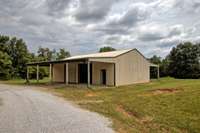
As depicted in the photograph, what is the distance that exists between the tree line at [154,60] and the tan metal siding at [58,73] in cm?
1240

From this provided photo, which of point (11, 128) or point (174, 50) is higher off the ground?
point (174, 50)

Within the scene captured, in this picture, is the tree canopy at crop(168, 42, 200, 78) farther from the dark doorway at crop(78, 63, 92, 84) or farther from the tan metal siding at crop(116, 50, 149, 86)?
the dark doorway at crop(78, 63, 92, 84)

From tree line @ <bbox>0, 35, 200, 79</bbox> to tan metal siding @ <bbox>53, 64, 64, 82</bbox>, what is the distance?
12.4 metres

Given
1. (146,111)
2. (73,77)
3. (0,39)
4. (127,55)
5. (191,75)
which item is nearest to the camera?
(146,111)

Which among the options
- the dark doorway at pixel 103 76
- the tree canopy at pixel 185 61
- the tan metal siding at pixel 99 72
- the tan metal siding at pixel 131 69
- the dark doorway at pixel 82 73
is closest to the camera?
the tan metal siding at pixel 99 72

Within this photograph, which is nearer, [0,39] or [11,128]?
[11,128]

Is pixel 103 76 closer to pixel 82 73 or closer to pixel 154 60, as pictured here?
pixel 82 73

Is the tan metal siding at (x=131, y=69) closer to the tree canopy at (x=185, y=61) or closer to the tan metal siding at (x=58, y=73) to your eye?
the tan metal siding at (x=58, y=73)

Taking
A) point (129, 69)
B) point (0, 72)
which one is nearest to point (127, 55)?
point (129, 69)

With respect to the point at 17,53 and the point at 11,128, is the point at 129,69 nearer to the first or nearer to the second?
the point at 11,128

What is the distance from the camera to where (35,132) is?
642 centimetres

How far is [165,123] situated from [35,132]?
476 centimetres

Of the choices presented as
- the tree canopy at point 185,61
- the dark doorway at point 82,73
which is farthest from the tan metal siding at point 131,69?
the tree canopy at point 185,61

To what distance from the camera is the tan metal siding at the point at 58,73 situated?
Result: 36.8 meters
